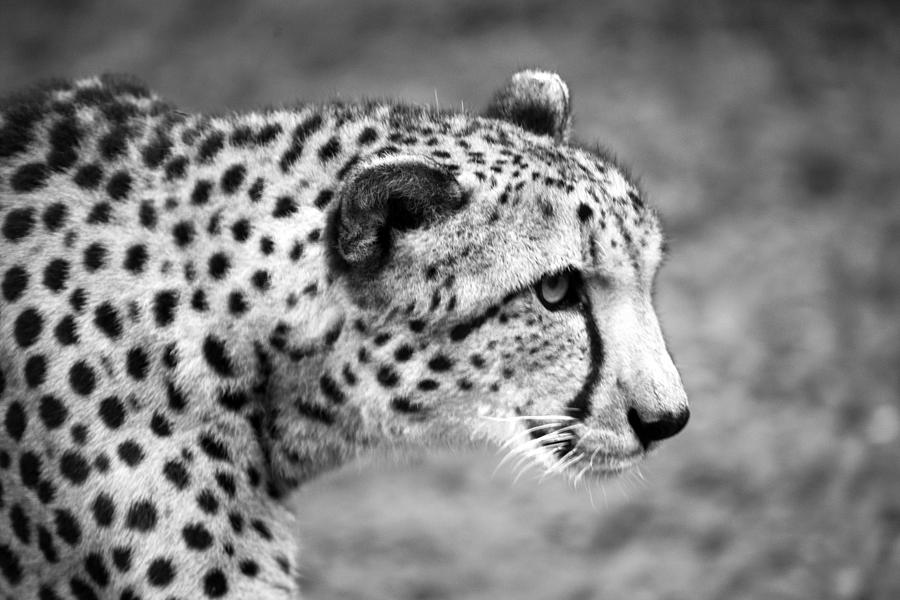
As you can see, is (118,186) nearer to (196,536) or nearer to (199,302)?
(199,302)

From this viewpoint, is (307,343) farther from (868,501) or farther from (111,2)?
(111,2)

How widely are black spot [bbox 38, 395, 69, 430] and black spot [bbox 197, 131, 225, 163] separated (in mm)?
777

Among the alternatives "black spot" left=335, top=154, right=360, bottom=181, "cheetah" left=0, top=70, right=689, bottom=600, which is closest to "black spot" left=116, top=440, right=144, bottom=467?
"cheetah" left=0, top=70, right=689, bottom=600

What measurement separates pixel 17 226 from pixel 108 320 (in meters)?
0.37

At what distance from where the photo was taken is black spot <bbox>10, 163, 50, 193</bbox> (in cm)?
324

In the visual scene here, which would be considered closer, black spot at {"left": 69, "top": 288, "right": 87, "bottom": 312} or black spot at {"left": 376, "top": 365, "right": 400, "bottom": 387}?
black spot at {"left": 69, "top": 288, "right": 87, "bottom": 312}

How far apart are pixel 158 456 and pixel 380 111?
1220 mm

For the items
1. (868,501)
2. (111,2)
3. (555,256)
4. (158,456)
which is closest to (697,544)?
(868,501)

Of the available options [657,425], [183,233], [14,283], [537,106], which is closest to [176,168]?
[183,233]

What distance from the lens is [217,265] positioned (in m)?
3.18

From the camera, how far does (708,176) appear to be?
9445 millimetres

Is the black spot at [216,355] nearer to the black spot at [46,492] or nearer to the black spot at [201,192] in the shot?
the black spot at [201,192]

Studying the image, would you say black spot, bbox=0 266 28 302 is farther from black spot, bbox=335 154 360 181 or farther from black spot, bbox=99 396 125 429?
black spot, bbox=335 154 360 181

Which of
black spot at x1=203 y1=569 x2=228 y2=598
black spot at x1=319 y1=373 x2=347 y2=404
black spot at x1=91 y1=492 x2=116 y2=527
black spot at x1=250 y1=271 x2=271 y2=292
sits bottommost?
black spot at x1=203 y1=569 x2=228 y2=598
